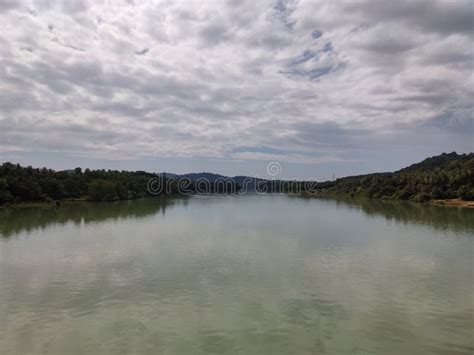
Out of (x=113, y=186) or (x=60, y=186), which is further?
(x=113, y=186)

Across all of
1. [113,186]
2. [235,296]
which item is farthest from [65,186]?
[235,296]

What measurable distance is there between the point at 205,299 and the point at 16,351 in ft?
21.3

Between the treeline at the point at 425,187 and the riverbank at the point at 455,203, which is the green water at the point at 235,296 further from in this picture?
the treeline at the point at 425,187

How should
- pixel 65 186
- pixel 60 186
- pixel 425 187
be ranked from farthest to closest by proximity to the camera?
1. pixel 425 187
2. pixel 65 186
3. pixel 60 186

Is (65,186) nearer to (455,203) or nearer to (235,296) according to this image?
(235,296)

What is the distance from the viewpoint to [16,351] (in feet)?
33.0

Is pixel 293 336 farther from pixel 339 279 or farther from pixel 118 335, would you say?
pixel 339 279

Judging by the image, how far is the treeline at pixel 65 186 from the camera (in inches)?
2440

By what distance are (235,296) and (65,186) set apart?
72.8 meters

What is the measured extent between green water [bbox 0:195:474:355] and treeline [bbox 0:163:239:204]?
39.4 metres

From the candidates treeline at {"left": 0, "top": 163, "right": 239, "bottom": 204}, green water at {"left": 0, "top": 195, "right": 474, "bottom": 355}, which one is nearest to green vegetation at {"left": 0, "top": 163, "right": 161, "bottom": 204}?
treeline at {"left": 0, "top": 163, "right": 239, "bottom": 204}

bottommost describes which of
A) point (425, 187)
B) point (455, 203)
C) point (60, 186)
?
point (455, 203)

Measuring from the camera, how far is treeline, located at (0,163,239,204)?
6197cm

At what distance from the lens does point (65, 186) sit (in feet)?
254
